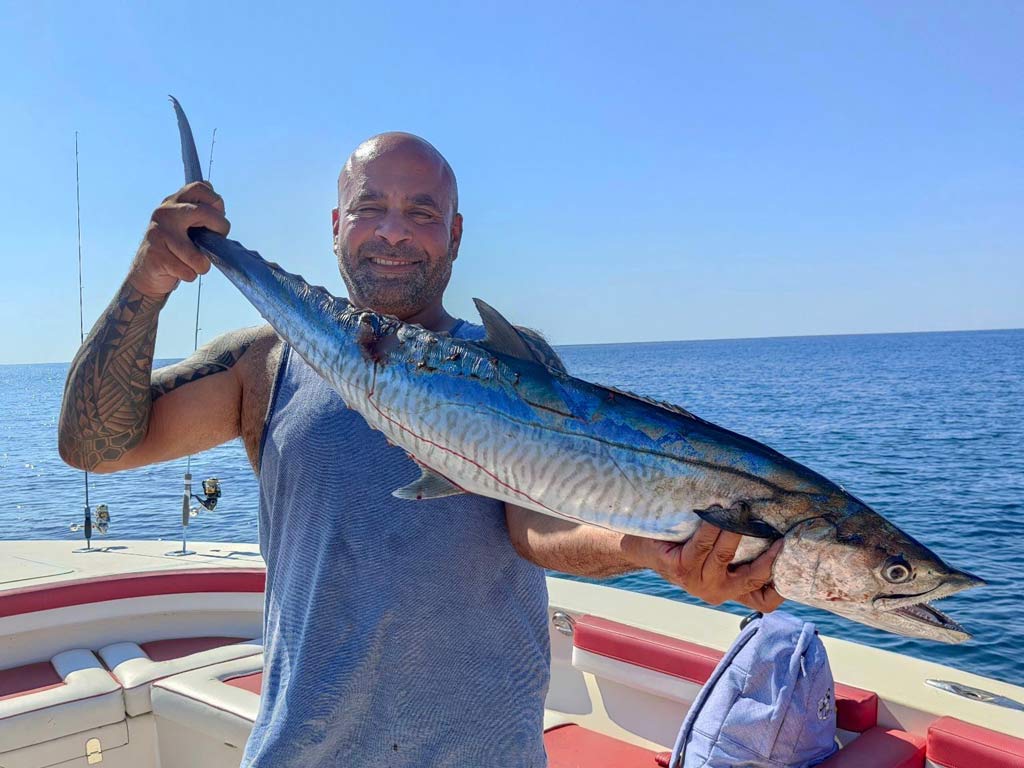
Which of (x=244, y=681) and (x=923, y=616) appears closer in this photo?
(x=923, y=616)

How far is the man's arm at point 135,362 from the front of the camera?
2211 mm

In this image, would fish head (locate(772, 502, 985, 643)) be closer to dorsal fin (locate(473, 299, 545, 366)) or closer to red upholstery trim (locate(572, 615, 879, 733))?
dorsal fin (locate(473, 299, 545, 366))

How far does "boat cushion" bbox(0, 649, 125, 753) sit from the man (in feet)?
7.79

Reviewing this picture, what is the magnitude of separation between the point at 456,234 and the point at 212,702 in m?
2.78

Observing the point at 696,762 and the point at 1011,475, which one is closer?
the point at 696,762

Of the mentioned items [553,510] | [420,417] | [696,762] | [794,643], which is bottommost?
[696,762]

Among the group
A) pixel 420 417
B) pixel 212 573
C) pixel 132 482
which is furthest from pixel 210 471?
pixel 420 417

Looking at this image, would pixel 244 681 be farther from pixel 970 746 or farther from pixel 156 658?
pixel 970 746

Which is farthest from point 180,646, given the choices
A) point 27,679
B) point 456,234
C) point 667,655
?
point 456,234

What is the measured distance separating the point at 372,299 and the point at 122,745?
3.24m

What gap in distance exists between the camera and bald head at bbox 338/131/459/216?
2.34m

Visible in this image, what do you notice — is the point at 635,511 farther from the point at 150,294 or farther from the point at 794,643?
the point at 794,643

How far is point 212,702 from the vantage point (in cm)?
395

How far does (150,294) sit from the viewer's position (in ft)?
7.39
